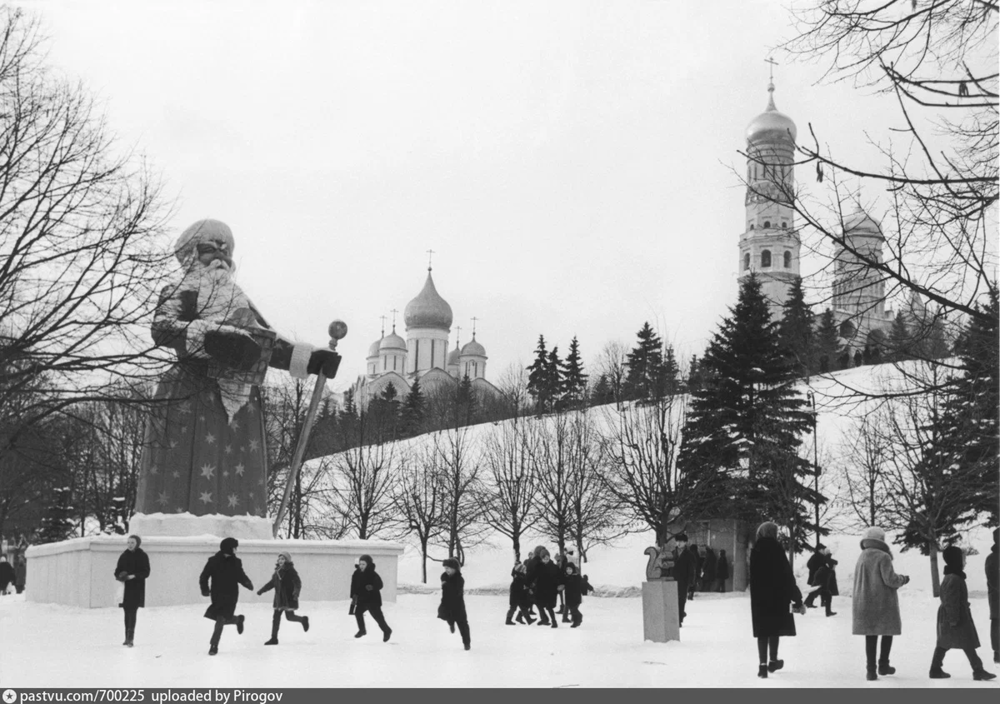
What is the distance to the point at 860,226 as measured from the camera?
8.05 meters

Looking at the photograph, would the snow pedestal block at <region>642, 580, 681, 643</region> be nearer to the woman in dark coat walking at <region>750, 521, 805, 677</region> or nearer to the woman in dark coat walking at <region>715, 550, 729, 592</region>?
the woman in dark coat walking at <region>750, 521, 805, 677</region>

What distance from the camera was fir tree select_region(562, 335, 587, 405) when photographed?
82438 mm

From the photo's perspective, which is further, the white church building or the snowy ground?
the white church building

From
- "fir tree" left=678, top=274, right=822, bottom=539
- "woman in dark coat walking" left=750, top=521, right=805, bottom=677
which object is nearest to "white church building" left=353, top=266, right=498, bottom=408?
"fir tree" left=678, top=274, right=822, bottom=539

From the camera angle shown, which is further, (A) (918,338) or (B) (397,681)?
(B) (397,681)

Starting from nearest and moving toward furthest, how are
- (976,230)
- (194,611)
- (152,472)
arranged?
(976,230)
(194,611)
(152,472)

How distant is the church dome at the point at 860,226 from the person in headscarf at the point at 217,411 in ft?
34.7

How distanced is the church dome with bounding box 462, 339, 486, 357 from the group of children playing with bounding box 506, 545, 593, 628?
9512 centimetres

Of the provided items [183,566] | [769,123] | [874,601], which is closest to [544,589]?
[183,566]

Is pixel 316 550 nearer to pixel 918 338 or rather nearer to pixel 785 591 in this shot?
pixel 785 591
